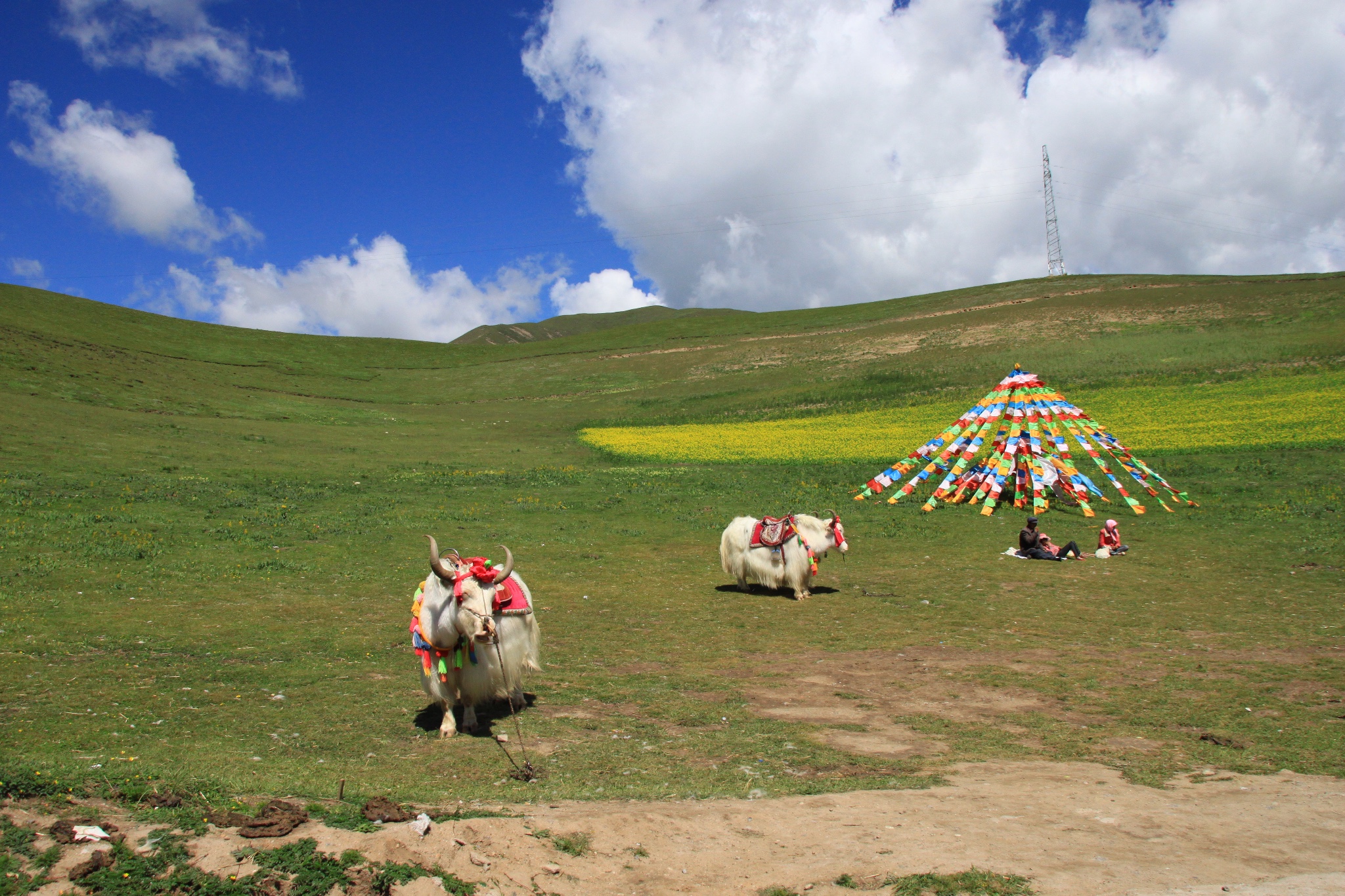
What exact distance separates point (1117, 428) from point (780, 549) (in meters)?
30.6

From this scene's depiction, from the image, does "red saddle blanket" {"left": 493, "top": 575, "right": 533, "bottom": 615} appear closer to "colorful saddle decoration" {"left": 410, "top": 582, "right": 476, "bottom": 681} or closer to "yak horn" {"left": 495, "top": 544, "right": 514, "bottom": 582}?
"yak horn" {"left": 495, "top": 544, "right": 514, "bottom": 582}

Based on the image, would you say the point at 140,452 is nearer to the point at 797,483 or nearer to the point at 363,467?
the point at 363,467

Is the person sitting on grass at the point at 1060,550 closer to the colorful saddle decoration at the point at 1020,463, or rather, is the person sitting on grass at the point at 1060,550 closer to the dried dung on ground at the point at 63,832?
the colorful saddle decoration at the point at 1020,463

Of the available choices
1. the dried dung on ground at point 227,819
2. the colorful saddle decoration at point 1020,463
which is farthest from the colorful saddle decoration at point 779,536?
the dried dung on ground at point 227,819

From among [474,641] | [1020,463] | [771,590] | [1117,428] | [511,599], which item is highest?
[1117,428]

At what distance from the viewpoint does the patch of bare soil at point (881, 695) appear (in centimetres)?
931

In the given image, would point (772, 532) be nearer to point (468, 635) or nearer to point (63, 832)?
point (468, 635)

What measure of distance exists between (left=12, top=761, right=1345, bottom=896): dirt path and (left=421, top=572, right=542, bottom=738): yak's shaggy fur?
2.56 m

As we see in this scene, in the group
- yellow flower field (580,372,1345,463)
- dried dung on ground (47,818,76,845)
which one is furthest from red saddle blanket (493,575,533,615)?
yellow flower field (580,372,1345,463)

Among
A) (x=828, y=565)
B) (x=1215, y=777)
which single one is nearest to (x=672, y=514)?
(x=828, y=565)

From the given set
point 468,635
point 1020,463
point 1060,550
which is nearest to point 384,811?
point 468,635

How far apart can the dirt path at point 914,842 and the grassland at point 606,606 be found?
2.07 feet

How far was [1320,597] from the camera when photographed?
15375mm

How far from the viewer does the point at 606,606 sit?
1572cm
